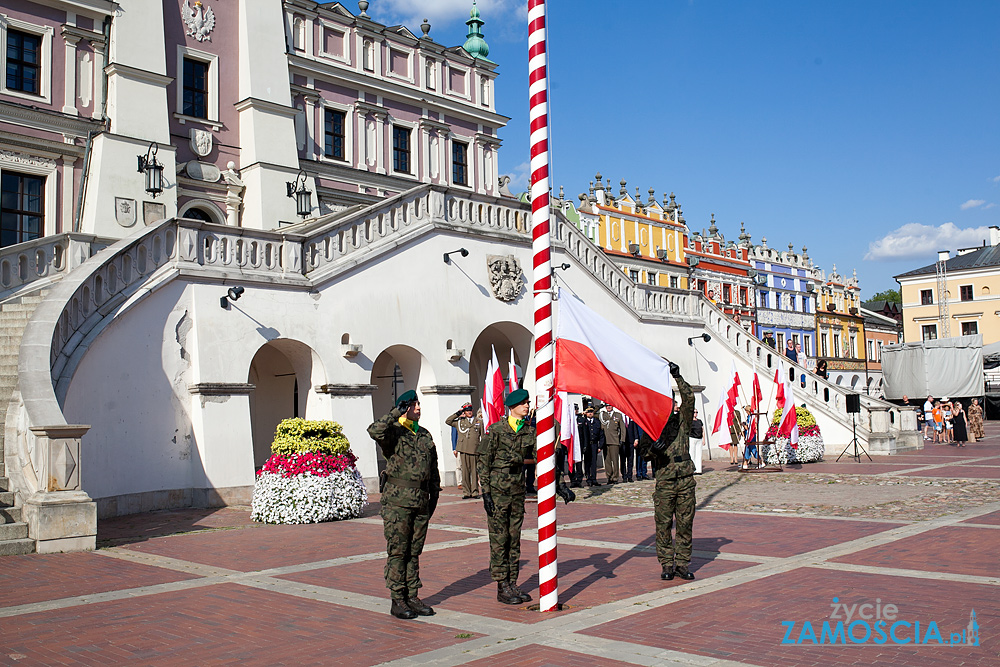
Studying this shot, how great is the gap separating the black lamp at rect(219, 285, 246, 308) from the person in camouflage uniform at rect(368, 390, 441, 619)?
31.2 feet

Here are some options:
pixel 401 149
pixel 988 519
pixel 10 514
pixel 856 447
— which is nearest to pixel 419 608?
pixel 10 514

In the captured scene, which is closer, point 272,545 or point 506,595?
point 506,595

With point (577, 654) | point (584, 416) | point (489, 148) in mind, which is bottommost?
point (577, 654)

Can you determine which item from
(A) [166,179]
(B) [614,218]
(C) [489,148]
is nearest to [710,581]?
(A) [166,179]

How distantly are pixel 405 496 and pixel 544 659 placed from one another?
2162mm

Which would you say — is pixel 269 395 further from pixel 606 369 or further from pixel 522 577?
pixel 606 369

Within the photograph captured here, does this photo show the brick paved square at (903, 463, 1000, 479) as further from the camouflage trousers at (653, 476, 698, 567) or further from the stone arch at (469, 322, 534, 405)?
the camouflage trousers at (653, 476, 698, 567)

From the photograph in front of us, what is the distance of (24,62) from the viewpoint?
22703 millimetres

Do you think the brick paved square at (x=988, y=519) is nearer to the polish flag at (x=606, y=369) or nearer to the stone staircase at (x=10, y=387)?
the polish flag at (x=606, y=369)

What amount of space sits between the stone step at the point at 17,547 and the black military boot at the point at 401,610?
19.4 feet

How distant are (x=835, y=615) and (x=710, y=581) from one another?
1.72m

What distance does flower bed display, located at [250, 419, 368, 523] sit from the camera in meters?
14.3

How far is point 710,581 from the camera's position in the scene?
29.5 ft

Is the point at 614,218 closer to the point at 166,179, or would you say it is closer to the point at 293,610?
A: the point at 166,179
